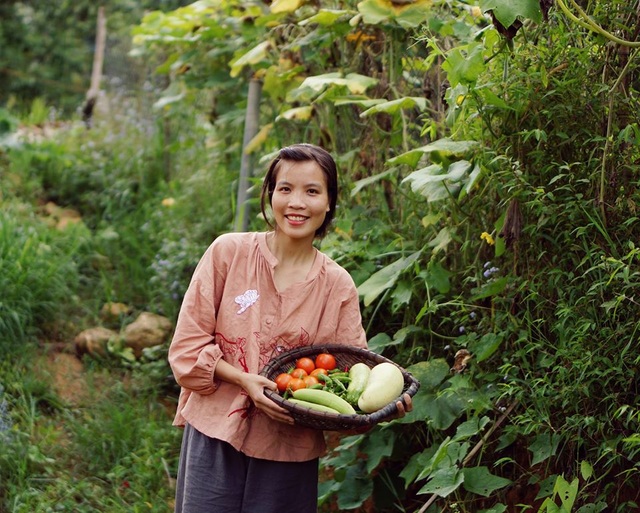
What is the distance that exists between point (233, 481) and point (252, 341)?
0.40m

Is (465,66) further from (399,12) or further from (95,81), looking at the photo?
(95,81)

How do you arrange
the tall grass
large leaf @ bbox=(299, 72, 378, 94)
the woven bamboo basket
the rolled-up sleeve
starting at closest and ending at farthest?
the woven bamboo basket < the rolled-up sleeve < large leaf @ bbox=(299, 72, 378, 94) < the tall grass

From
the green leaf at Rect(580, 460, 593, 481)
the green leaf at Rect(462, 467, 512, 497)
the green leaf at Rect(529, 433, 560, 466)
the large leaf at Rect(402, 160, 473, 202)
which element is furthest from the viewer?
the large leaf at Rect(402, 160, 473, 202)

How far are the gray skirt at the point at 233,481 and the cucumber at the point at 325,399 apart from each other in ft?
1.01

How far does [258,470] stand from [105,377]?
86.7 inches

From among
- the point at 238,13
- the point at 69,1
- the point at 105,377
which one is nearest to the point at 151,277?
the point at 105,377

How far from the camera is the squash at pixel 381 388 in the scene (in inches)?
98.7

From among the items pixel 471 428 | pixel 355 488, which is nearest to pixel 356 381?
pixel 471 428

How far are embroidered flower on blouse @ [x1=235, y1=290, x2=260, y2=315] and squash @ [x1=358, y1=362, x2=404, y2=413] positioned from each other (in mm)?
392

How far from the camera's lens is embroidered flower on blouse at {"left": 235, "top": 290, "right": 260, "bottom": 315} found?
2.70 m

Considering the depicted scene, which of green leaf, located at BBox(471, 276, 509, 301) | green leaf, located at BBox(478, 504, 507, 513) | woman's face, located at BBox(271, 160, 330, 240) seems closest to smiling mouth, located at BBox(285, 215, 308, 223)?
woman's face, located at BBox(271, 160, 330, 240)

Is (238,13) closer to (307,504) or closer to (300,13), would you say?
(300,13)

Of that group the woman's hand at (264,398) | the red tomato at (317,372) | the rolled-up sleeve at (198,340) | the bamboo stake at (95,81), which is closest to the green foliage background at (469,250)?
the red tomato at (317,372)

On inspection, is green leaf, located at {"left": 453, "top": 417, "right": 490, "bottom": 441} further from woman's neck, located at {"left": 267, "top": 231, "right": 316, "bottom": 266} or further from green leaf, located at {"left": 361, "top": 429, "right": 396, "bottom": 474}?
woman's neck, located at {"left": 267, "top": 231, "right": 316, "bottom": 266}
